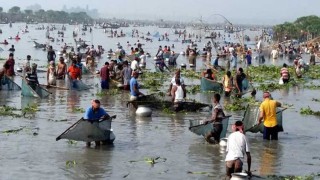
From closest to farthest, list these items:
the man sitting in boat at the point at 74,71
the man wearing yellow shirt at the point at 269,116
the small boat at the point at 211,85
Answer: the man wearing yellow shirt at the point at 269,116 < the small boat at the point at 211,85 < the man sitting in boat at the point at 74,71

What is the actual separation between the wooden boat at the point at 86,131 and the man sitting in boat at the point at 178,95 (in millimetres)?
5328

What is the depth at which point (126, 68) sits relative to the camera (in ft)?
87.2

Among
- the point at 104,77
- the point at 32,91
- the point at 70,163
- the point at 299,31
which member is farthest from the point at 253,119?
the point at 299,31

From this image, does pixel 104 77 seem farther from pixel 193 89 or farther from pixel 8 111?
pixel 8 111

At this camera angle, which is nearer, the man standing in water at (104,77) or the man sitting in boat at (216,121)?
the man sitting in boat at (216,121)

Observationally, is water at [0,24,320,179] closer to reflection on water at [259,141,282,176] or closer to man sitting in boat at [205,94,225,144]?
reflection on water at [259,141,282,176]

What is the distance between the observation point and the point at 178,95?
21078 mm

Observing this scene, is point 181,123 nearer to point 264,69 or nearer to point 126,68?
point 126,68

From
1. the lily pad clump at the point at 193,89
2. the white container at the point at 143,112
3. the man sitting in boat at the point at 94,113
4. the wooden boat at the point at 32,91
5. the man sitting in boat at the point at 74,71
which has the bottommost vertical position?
the white container at the point at 143,112

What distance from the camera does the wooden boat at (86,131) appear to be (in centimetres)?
1532

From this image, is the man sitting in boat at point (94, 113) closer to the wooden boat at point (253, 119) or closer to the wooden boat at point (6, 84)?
the wooden boat at point (253, 119)

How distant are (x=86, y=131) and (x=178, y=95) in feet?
19.9

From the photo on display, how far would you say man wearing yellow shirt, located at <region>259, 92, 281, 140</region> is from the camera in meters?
16.8

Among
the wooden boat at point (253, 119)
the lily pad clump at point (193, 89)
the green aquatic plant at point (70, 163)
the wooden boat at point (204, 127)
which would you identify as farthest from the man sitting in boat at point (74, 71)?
the green aquatic plant at point (70, 163)
